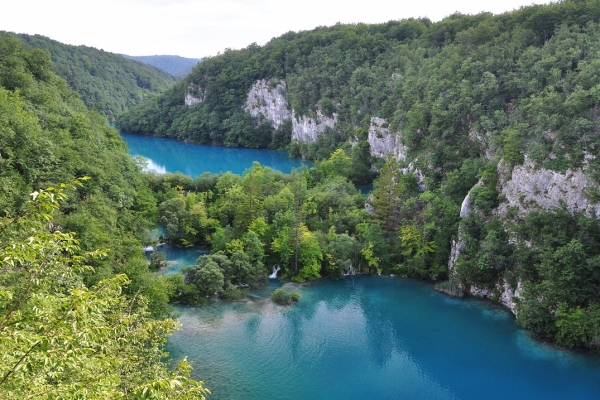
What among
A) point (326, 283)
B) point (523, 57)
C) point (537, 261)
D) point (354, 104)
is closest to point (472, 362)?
point (537, 261)

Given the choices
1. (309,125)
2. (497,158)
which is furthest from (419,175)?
(309,125)

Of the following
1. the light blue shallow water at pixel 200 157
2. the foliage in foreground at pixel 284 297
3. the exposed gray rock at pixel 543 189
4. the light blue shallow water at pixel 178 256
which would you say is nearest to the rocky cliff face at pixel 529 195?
the exposed gray rock at pixel 543 189

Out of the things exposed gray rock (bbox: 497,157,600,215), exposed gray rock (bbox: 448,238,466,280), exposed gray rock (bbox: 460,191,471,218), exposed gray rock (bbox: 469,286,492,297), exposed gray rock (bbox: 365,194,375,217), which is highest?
exposed gray rock (bbox: 497,157,600,215)

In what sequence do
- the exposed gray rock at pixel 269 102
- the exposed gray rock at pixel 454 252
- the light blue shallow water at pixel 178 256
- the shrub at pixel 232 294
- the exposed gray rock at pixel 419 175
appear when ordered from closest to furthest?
the shrub at pixel 232 294 → the exposed gray rock at pixel 454 252 → the light blue shallow water at pixel 178 256 → the exposed gray rock at pixel 419 175 → the exposed gray rock at pixel 269 102

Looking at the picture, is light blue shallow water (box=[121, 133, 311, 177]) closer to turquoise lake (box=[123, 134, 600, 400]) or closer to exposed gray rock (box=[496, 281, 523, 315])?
turquoise lake (box=[123, 134, 600, 400])

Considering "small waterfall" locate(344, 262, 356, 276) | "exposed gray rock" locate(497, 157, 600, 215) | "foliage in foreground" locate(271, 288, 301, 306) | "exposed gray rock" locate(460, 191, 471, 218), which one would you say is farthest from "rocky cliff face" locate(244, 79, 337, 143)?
"foliage in foreground" locate(271, 288, 301, 306)

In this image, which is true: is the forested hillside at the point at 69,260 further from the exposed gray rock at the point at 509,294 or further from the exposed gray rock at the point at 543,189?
the exposed gray rock at the point at 543,189
